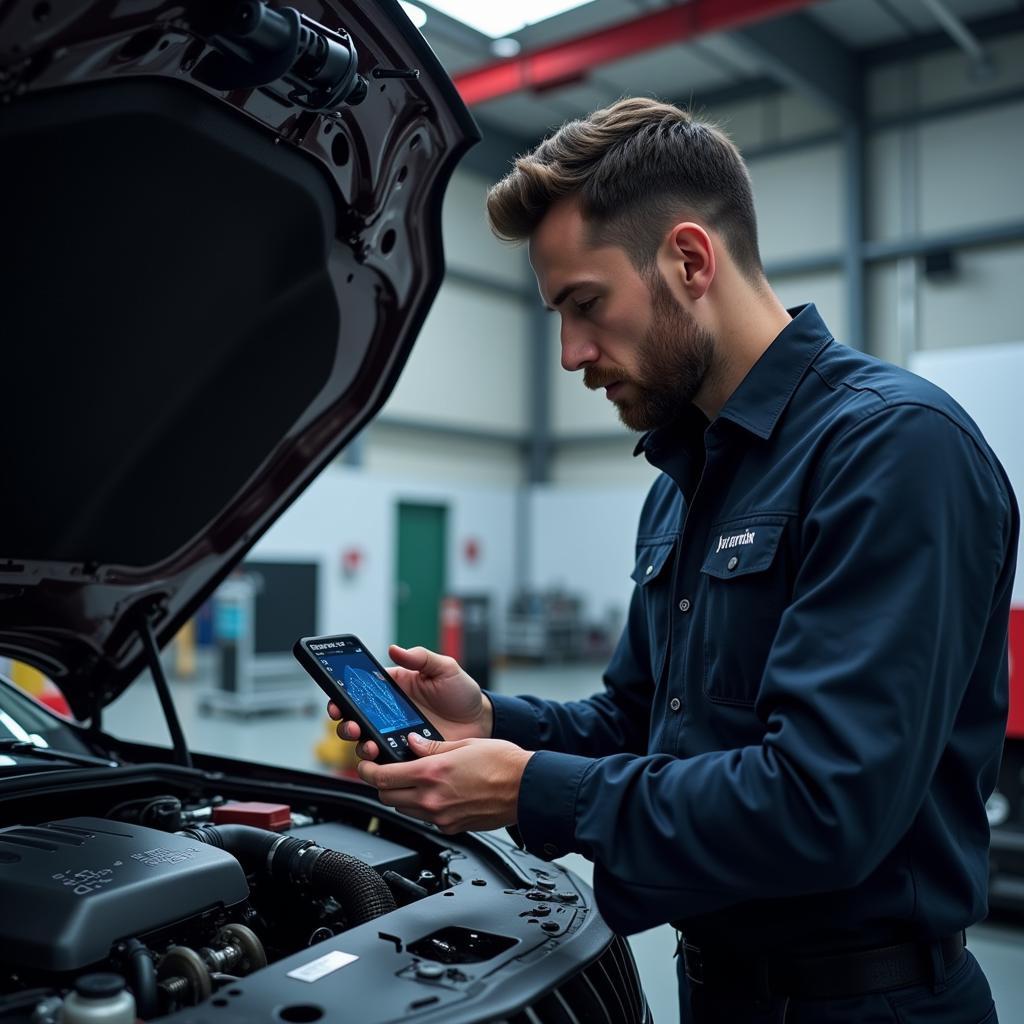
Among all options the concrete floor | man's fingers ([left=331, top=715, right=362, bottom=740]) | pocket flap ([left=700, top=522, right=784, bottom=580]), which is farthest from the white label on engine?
the concrete floor

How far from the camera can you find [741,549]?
3.71 feet

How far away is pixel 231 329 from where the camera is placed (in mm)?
1492

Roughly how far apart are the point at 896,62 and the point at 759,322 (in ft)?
32.6

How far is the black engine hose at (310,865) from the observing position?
4.19 ft

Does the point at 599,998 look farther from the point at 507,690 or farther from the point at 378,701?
the point at 507,690

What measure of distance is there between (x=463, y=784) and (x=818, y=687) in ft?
1.28

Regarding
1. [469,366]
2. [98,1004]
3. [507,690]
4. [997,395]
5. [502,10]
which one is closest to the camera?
[98,1004]

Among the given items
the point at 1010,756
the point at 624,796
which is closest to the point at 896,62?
the point at 1010,756

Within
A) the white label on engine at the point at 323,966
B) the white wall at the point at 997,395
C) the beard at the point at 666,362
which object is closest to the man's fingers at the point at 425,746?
the white label on engine at the point at 323,966

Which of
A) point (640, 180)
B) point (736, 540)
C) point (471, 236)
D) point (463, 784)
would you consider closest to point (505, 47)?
point (471, 236)

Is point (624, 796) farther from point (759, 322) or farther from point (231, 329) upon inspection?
point (231, 329)

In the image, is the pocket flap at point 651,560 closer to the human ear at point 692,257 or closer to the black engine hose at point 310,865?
the human ear at point 692,257

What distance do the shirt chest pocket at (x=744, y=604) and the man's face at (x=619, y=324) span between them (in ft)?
0.67

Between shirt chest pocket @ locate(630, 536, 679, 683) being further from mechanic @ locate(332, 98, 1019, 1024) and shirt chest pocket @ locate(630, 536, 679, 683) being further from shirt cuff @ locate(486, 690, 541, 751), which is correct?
shirt cuff @ locate(486, 690, 541, 751)
